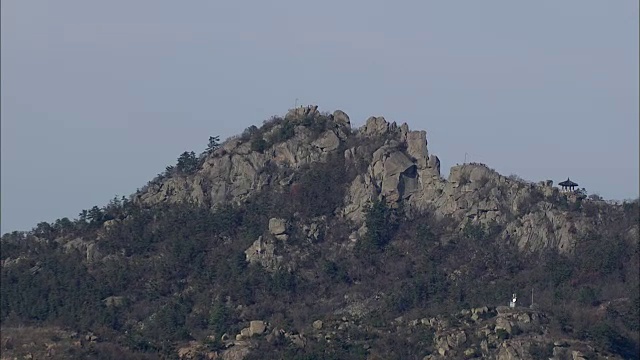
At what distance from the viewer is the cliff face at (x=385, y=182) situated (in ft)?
361

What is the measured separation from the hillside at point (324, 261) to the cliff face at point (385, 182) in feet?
0.35

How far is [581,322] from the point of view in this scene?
97.6 meters

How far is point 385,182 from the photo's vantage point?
11338 centimetres

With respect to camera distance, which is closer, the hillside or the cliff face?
the hillside

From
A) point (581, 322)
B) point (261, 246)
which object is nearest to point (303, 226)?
point (261, 246)

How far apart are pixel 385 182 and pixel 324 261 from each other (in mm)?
7267

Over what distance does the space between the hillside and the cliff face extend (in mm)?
106

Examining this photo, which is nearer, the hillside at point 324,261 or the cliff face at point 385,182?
the hillside at point 324,261

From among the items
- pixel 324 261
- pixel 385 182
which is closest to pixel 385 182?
pixel 385 182

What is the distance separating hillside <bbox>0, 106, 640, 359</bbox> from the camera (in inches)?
3846

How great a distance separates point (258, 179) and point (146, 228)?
7253 mm

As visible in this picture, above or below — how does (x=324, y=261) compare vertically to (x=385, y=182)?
below

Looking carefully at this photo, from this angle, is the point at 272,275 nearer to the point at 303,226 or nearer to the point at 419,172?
the point at 303,226

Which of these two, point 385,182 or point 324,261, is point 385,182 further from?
point 324,261
